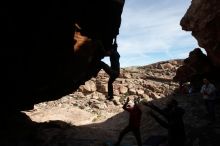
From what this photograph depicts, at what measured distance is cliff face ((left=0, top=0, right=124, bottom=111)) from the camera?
11.4 metres

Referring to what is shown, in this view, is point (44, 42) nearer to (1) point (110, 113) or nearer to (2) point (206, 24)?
(2) point (206, 24)

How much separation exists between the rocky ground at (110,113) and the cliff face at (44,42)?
90.6 inches

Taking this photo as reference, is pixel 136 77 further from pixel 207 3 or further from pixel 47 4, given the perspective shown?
pixel 47 4

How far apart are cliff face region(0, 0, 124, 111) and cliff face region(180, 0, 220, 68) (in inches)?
231

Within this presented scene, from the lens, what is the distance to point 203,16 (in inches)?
780

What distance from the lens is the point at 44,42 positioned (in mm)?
12430

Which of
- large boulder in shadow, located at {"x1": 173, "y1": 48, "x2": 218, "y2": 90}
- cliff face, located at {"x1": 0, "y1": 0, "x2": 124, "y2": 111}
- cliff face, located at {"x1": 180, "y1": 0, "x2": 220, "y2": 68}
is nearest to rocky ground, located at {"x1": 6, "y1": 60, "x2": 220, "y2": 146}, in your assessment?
large boulder in shadow, located at {"x1": 173, "y1": 48, "x2": 218, "y2": 90}

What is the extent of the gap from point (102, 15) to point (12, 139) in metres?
6.61

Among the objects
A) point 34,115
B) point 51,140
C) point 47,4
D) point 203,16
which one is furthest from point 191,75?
→ point 47,4

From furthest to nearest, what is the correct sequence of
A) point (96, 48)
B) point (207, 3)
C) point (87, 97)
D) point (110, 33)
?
point (87, 97), point (207, 3), point (110, 33), point (96, 48)

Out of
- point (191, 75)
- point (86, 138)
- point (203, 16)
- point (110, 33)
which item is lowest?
point (86, 138)

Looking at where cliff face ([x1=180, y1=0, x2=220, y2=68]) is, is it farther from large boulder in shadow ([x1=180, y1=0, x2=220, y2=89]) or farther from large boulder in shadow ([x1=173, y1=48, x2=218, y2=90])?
large boulder in shadow ([x1=173, y1=48, x2=218, y2=90])

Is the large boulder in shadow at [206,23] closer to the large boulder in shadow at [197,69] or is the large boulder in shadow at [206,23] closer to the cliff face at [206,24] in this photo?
the cliff face at [206,24]

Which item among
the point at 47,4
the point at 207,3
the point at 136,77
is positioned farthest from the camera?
the point at 136,77
